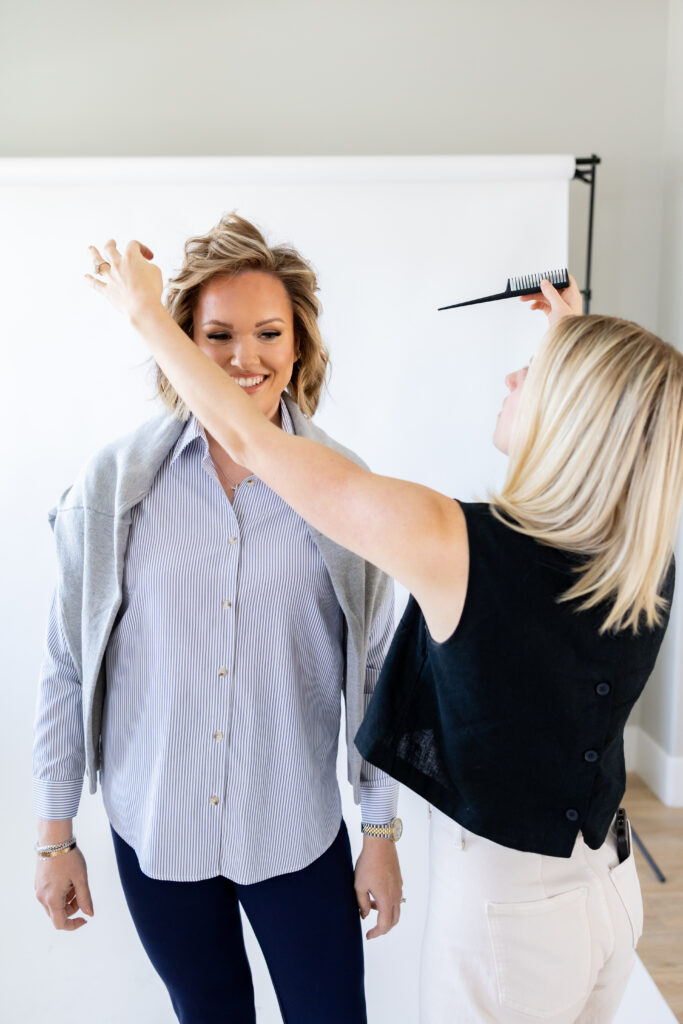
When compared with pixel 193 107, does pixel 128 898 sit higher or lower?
lower

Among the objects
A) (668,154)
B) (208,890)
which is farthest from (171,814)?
(668,154)

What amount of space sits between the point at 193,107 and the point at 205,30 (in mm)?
237

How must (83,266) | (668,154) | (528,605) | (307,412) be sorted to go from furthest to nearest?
(668,154) < (83,266) < (307,412) < (528,605)

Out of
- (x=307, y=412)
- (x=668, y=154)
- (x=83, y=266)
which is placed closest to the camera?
(x=307, y=412)

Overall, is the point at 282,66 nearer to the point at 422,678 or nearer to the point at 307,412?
the point at 307,412

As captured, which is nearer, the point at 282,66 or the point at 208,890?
the point at 208,890

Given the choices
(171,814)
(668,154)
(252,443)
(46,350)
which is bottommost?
(171,814)

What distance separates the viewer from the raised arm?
88 cm

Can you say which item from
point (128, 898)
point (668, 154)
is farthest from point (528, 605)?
point (668, 154)

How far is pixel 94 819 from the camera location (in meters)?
2.08

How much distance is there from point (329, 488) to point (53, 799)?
0.72 metres

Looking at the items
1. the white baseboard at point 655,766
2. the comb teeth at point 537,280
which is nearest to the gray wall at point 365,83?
the white baseboard at point 655,766

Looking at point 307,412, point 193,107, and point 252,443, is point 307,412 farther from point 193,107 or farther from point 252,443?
point 193,107

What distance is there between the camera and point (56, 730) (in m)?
1.27
